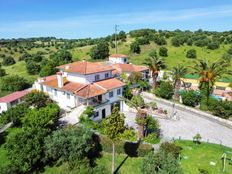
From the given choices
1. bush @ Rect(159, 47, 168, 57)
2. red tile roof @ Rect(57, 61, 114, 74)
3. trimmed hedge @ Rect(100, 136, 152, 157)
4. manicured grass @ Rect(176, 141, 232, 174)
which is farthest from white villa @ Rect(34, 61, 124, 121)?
bush @ Rect(159, 47, 168, 57)

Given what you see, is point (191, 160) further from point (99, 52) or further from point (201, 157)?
point (99, 52)

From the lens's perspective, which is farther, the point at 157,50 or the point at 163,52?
the point at 157,50

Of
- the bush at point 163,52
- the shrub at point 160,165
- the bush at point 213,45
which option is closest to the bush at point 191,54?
the bush at point 163,52

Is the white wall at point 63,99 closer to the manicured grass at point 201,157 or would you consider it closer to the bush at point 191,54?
the manicured grass at point 201,157

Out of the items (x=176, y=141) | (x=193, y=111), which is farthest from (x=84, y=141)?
(x=193, y=111)

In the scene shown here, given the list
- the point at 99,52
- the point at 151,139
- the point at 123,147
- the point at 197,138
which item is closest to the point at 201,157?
the point at 197,138

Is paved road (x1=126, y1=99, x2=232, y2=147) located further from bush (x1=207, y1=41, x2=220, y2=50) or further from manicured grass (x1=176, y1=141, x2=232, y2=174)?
bush (x1=207, y1=41, x2=220, y2=50)
